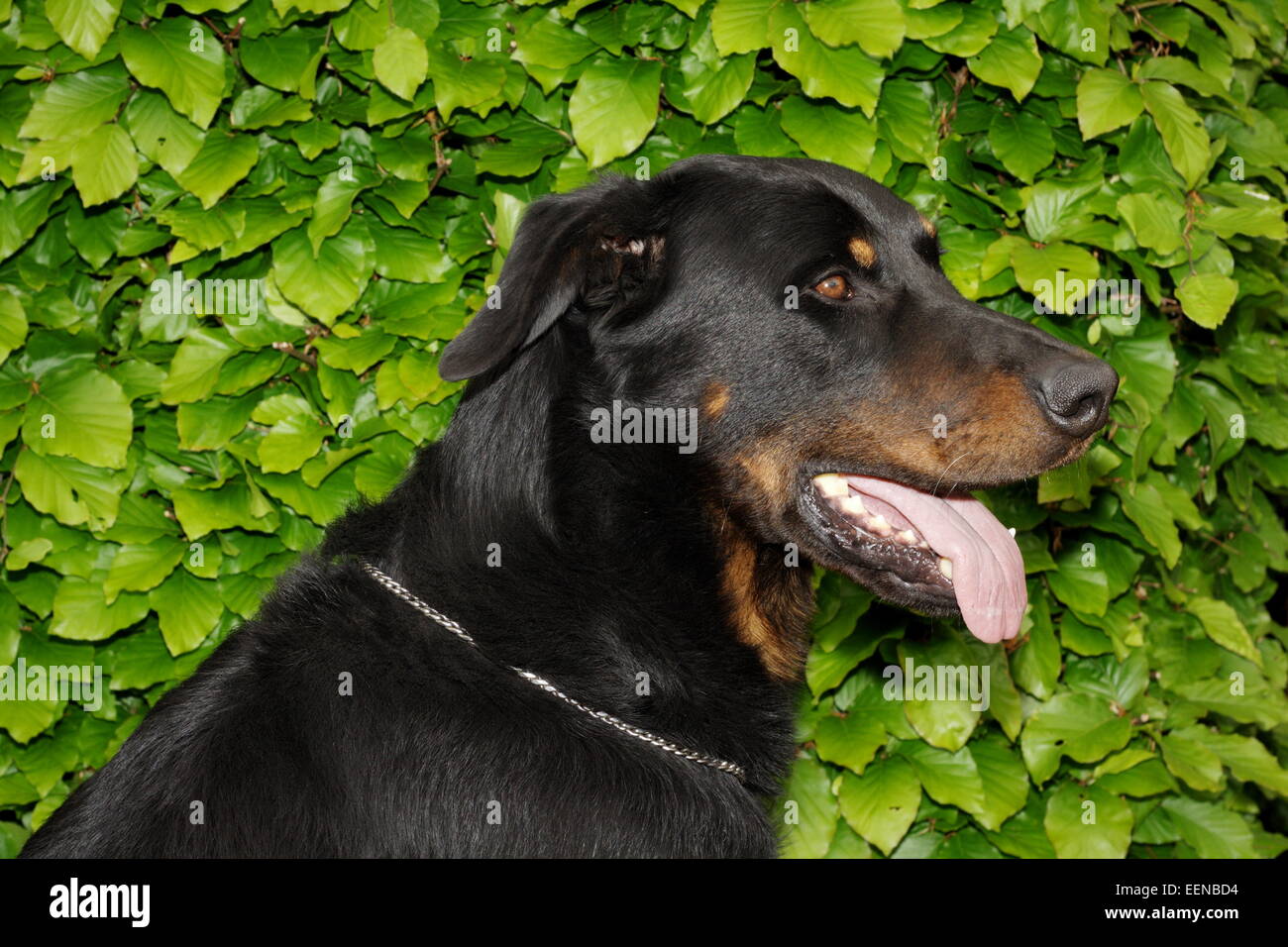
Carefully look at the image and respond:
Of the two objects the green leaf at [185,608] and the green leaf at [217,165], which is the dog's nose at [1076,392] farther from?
the green leaf at [185,608]

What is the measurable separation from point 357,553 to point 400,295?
1.35 metres

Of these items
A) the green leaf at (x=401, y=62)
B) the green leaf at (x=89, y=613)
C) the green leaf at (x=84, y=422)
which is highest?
the green leaf at (x=401, y=62)

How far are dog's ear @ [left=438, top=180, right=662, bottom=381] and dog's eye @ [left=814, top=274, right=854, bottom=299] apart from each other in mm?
370

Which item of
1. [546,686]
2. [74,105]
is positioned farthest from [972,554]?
[74,105]

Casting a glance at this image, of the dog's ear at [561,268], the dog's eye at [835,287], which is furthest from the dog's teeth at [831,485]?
the dog's ear at [561,268]

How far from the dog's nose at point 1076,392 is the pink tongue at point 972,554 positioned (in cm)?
34

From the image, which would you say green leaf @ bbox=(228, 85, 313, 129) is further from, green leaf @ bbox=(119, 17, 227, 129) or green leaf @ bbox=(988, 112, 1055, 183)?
green leaf @ bbox=(988, 112, 1055, 183)

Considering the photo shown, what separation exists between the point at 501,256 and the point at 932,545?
5.27 ft

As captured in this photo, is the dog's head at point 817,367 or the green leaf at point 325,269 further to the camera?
the green leaf at point 325,269

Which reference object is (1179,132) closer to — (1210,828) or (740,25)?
(740,25)

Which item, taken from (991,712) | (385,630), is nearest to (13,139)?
(385,630)

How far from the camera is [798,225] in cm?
268

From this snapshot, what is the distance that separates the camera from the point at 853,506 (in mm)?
2713

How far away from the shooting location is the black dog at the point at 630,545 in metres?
2.20
